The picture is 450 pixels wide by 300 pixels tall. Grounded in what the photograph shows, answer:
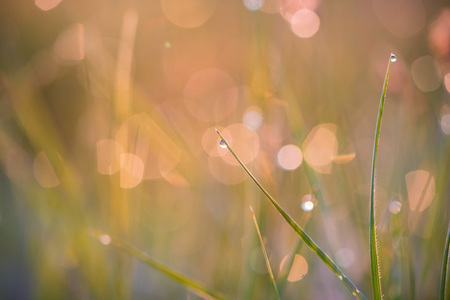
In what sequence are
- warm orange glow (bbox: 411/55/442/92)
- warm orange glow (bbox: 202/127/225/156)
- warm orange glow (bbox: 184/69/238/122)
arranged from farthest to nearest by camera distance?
warm orange glow (bbox: 184/69/238/122) → warm orange glow (bbox: 202/127/225/156) → warm orange glow (bbox: 411/55/442/92)

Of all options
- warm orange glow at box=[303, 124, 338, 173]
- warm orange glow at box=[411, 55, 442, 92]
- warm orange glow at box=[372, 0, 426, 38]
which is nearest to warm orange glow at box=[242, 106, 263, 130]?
warm orange glow at box=[303, 124, 338, 173]

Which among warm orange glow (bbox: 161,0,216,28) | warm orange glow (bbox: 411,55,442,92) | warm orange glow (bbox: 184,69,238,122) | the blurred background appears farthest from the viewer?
warm orange glow (bbox: 161,0,216,28)

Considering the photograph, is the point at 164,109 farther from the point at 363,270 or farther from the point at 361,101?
the point at 363,270

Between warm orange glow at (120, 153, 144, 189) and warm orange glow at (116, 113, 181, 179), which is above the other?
warm orange glow at (116, 113, 181, 179)

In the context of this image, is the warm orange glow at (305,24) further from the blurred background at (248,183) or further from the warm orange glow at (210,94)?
the warm orange glow at (210,94)

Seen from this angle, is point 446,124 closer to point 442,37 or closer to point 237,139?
point 442,37

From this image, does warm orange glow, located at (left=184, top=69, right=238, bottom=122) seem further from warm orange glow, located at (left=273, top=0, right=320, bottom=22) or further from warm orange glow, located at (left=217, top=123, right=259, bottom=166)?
warm orange glow, located at (left=273, top=0, right=320, bottom=22)

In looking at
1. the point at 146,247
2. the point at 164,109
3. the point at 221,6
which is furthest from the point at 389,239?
the point at 221,6
